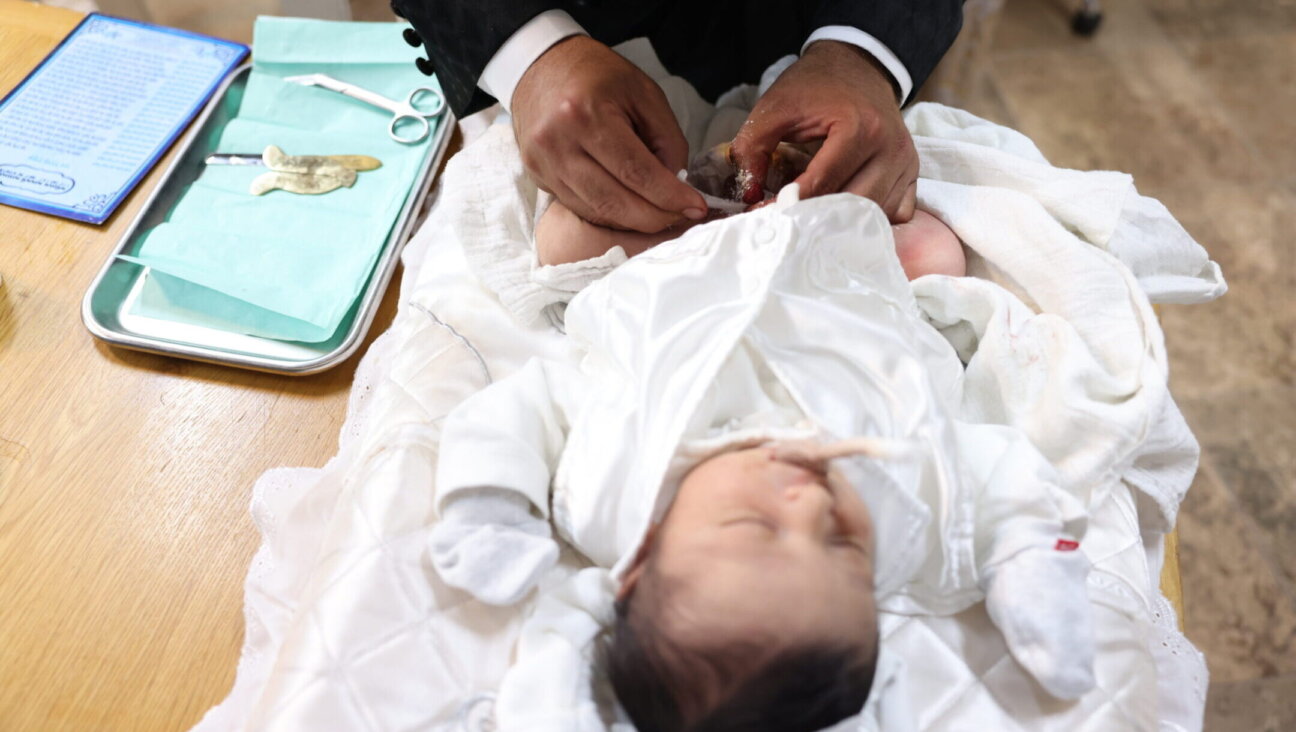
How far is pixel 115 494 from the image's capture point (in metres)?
0.75

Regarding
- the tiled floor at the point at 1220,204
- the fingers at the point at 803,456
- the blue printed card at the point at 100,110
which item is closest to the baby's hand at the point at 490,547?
the fingers at the point at 803,456

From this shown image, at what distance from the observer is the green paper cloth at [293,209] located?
0.85m

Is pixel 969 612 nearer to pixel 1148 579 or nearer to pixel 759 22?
pixel 1148 579

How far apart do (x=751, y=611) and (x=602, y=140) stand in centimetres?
39

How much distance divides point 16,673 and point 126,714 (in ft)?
0.32

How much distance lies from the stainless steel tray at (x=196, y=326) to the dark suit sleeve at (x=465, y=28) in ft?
0.54

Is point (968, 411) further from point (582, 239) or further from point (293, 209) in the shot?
point (293, 209)

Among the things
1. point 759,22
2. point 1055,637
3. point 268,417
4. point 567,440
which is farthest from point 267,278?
point 1055,637

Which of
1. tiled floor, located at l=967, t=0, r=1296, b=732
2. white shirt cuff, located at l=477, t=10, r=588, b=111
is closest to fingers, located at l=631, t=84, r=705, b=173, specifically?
white shirt cuff, located at l=477, t=10, r=588, b=111

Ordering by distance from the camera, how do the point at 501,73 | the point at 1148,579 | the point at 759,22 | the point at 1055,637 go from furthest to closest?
the point at 759,22 < the point at 501,73 < the point at 1148,579 < the point at 1055,637

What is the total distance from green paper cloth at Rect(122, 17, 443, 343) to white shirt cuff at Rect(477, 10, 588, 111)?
0.23 meters

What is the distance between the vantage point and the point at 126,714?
0.63 meters

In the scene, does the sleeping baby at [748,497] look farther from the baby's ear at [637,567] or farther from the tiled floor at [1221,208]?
the tiled floor at [1221,208]

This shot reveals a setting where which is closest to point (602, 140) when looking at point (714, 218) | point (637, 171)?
point (637, 171)
